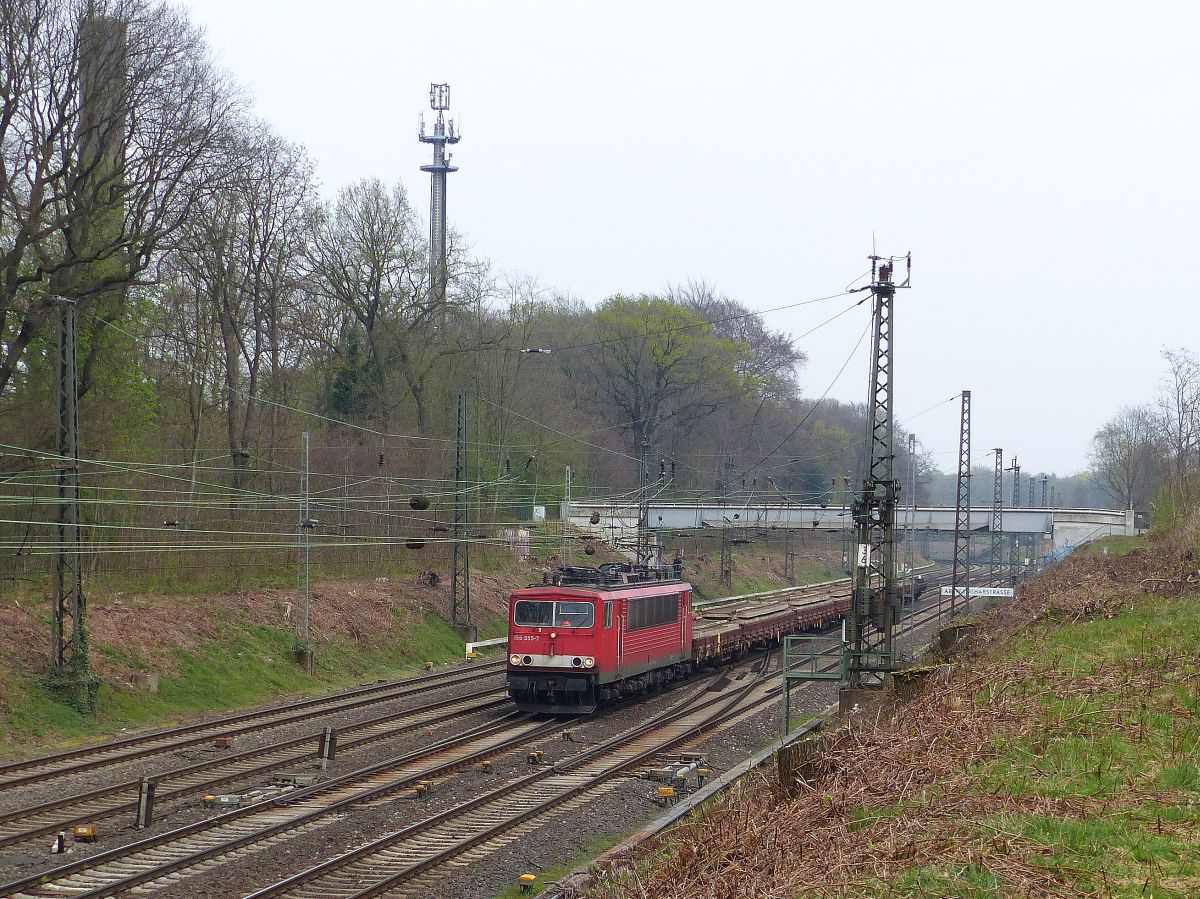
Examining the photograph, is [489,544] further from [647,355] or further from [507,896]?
[507,896]

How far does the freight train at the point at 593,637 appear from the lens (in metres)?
24.3

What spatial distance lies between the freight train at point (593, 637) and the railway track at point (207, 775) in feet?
6.19

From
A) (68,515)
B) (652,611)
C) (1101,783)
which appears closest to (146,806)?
(68,515)

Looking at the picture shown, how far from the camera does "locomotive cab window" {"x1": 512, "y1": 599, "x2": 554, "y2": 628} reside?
969 inches

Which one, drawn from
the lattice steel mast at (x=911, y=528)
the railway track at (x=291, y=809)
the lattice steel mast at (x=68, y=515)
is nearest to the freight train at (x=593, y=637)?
the railway track at (x=291, y=809)

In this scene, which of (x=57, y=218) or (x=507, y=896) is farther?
(x=57, y=218)

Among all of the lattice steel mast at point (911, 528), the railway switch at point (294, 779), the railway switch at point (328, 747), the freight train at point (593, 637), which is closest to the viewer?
the railway switch at point (294, 779)

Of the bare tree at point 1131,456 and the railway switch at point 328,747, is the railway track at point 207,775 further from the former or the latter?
the bare tree at point 1131,456

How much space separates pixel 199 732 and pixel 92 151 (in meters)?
14.9

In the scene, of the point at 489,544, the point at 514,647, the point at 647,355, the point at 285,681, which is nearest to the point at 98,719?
the point at 285,681

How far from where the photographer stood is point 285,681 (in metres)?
28.7

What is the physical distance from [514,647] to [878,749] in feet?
45.6

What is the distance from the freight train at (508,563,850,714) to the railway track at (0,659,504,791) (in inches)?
165

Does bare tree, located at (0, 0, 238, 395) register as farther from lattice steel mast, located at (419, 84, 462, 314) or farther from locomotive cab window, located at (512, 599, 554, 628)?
lattice steel mast, located at (419, 84, 462, 314)
